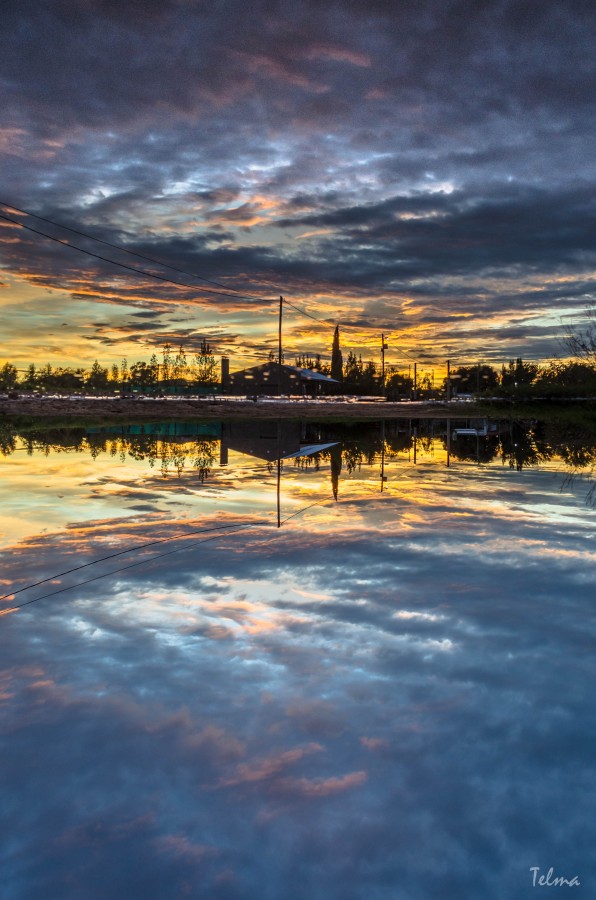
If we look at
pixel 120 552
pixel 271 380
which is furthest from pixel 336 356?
pixel 120 552

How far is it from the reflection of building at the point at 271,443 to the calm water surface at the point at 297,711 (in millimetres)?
10126

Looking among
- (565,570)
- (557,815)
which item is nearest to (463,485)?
(565,570)

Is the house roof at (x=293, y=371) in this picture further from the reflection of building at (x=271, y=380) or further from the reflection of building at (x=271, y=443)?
the reflection of building at (x=271, y=443)

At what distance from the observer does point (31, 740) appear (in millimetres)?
3166

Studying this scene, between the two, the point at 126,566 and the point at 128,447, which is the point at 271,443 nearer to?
the point at 128,447

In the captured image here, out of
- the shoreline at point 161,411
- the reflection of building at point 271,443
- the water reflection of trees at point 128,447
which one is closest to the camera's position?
the water reflection of trees at point 128,447

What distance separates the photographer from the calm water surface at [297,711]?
2.43m

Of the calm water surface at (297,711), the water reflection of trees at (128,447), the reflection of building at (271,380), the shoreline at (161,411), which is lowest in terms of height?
the calm water surface at (297,711)

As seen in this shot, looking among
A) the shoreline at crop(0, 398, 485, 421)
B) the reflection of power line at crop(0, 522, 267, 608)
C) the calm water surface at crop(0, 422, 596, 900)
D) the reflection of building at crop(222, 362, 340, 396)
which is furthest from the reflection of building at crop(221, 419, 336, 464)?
the reflection of building at crop(222, 362, 340, 396)

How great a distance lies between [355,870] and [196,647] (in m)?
2.06

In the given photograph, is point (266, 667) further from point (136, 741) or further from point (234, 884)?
point (234, 884)

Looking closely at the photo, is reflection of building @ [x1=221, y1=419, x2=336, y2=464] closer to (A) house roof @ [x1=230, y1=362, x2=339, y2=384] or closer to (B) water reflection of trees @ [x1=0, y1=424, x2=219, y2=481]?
(B) water reflection of trees @ [x1=0, y1=424, x2=219, y2=481]

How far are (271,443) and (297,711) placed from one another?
1928cm

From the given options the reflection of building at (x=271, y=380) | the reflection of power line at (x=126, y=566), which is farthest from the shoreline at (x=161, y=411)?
the reflection of building at (x=271, y=380)
